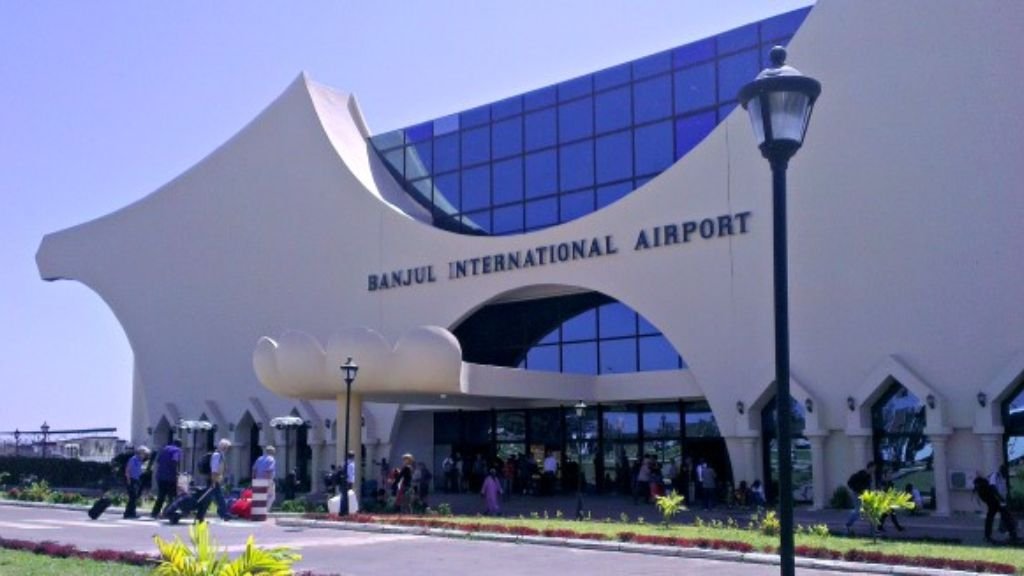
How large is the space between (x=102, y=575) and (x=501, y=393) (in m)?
17.9

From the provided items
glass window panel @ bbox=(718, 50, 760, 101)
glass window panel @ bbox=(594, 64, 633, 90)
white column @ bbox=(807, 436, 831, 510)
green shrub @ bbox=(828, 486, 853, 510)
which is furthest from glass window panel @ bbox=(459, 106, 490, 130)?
green shrub @ bbox=(828, 486, 853, 510)

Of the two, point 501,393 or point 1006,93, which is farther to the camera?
point 501,393

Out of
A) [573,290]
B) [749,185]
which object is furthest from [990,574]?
[573,290]

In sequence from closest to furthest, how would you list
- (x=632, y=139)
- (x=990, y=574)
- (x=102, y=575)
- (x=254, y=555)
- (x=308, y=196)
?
(x=254, y=555) → (x=102, y=575) → (x=990, y=574) → (x=632, y=139) → (x=308, y=196)

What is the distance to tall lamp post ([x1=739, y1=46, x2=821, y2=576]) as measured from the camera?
273 inches

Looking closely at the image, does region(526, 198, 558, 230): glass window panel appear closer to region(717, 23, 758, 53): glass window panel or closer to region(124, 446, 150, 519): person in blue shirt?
region(717, 23, 758, 53): glass window panel

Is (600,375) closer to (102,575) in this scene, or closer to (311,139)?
(311,139)

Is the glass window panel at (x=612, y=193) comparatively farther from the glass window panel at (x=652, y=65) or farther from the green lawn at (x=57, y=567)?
the green lawn at (x=57, y=567)

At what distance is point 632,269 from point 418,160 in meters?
12.3

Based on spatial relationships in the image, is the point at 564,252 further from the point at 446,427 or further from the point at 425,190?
the point at 425,190

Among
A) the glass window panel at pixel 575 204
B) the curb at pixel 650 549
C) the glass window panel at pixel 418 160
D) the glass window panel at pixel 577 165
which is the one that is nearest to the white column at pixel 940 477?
the curb at pixel 650 549

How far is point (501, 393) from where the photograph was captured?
96.4ft

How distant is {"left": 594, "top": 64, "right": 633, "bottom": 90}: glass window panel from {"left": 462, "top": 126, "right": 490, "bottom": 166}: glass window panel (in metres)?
4.75

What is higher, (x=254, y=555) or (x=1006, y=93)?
(x=1006, y=93)
